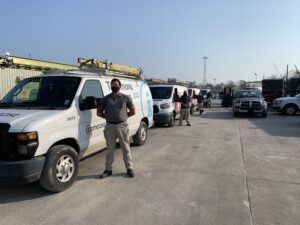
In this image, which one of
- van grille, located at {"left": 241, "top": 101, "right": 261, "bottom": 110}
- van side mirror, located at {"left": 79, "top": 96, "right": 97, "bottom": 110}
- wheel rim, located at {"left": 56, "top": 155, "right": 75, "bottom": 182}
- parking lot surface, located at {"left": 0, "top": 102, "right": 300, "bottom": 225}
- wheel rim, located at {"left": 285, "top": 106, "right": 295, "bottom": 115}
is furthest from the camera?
wheel rim, located at {"left": 285, "top": 106, "right": 295, "bottom": 115}

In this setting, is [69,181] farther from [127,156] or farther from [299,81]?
[299,81]

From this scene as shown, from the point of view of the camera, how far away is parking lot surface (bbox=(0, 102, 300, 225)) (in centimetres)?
404

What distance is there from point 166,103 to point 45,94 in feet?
26.8

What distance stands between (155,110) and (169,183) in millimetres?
7939

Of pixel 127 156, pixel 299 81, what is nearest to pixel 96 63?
pixel 127 156

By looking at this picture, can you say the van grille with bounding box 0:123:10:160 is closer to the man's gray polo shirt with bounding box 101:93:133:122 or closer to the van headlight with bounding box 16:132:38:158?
the van headlight with bounding box 16:132:38:158

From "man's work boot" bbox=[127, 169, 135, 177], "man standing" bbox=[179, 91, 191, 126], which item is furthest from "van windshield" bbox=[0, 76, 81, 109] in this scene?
"man standing" bbox=[179, 91, 191, 126]

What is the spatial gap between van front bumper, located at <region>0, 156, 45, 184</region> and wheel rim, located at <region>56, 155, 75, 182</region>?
557 millimetres

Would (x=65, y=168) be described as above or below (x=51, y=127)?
below

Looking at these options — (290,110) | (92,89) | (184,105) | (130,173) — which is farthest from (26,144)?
(290,110)

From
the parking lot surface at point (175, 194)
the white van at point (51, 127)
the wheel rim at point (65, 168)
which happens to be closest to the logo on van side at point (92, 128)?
the white van at point (51, 127)

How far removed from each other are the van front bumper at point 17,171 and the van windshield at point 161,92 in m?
9.91

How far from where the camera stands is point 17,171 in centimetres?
423

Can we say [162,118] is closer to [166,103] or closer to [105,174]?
[166,103]
